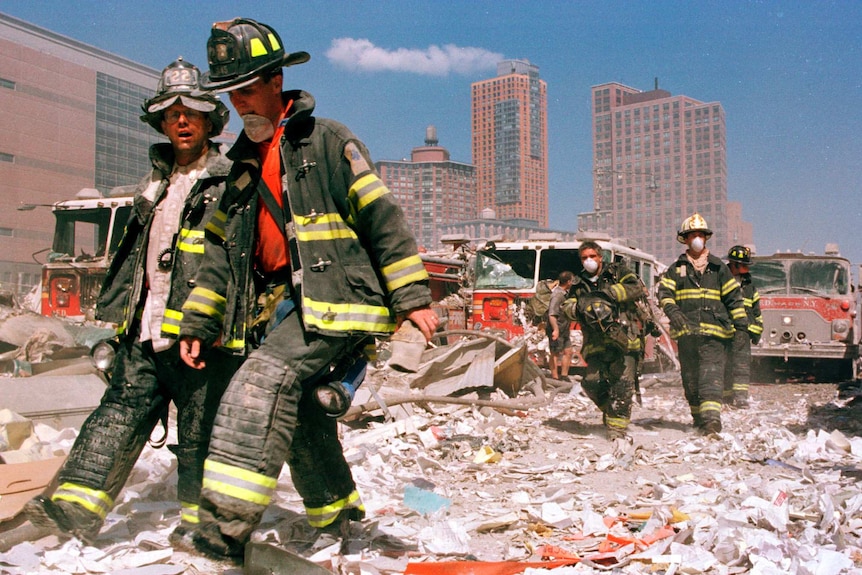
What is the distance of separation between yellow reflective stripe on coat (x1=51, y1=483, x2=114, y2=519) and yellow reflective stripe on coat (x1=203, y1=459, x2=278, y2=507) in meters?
0.99

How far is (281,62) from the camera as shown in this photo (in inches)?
113

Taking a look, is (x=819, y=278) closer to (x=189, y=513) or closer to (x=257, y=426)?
(x=189, y=513)

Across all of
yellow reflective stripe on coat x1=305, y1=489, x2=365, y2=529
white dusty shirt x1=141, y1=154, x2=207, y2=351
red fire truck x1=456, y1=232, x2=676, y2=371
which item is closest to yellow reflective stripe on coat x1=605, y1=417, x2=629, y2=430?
yellow reflective stripe on coat x1=305, y1=489, x2=365, y2=529

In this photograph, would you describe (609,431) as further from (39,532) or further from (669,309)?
(39,532)

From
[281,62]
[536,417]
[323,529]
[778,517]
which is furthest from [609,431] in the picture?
[281,62]

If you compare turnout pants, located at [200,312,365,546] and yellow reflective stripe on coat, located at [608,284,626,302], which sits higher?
yellow reflective stripe on coat, located at [608,284,626,302]

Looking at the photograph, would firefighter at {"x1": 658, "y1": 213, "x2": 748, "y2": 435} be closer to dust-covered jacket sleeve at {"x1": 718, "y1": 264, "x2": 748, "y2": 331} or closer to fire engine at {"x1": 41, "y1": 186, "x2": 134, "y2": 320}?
dust-covered jacket sleeve at {"x1": 718, "y1": 264, "x2": 748, "y2": 331}

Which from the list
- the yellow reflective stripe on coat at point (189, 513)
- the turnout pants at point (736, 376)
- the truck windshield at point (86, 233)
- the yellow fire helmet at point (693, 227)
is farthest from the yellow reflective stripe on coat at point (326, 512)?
the truck windshield at point (86, 233)

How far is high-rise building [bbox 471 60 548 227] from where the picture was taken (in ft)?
368

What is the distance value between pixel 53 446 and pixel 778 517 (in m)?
4.14

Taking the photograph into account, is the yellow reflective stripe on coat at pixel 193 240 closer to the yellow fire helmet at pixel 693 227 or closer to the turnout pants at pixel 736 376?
the yellow fire helmet at pixel 693 227

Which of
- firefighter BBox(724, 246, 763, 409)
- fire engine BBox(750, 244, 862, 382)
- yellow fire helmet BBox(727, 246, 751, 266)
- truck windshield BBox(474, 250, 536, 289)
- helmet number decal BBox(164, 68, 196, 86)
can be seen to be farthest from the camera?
truck windshield BBox(474, 250, 536, 289)

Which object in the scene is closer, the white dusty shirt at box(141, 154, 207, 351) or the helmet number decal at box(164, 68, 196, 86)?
the white dusty shirt at box(141, 154, 207, 351)

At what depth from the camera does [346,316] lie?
2734mm
